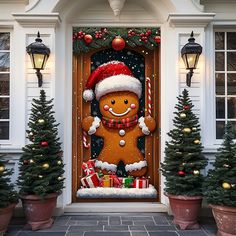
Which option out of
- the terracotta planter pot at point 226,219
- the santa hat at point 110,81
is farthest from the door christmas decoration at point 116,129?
the terracotta planter pot at point 226,219

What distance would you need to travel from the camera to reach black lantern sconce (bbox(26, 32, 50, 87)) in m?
4.69

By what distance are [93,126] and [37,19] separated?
1911 mm

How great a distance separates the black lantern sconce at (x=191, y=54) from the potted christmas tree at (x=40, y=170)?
83.3 inches

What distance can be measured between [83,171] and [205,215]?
208 centimetres

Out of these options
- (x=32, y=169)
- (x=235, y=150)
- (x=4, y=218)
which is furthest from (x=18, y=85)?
(x=235, y=150)

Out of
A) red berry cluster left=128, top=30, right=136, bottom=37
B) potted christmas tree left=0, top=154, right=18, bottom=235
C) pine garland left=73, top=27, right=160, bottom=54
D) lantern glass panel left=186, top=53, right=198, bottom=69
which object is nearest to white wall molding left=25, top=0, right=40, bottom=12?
pine garland left=73, top=27, right=160, bottom=54

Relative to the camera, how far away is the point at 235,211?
3914mm

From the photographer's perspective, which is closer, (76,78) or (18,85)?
(18,85)

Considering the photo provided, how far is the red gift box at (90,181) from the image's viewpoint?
212 inches

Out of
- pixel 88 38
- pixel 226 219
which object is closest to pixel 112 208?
pixel 226 219

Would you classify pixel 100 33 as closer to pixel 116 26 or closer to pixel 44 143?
pixel 116 26

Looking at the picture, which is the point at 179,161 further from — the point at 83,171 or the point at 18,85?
the point at 18,85

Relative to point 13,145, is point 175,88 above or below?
above

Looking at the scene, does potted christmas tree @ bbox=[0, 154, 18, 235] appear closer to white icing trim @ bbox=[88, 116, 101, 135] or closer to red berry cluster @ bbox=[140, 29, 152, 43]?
white icing trim @ bbox=[88, 116, 101, 135]
